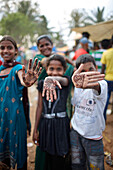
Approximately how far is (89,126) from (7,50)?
4.05 feet

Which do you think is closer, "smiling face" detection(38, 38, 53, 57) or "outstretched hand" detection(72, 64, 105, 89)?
"outstretched hand" detection(72, 64, 105, 89)

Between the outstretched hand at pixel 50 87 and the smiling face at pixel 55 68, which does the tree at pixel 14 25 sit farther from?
the outstretched hand at pixel 50 87

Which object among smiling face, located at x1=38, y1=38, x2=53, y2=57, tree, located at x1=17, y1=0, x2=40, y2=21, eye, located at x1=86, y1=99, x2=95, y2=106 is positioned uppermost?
tree, located at x1=17, y1=0, x2=40, y2=21

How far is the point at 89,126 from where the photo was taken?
4.30 ft

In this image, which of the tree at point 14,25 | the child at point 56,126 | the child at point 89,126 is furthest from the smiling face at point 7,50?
the tree at point 14,25

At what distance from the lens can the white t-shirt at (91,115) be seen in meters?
1.31

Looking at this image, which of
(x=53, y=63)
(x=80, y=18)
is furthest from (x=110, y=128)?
(x=80, y=18)

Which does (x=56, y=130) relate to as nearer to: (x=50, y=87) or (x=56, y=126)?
(x=56, y=126)

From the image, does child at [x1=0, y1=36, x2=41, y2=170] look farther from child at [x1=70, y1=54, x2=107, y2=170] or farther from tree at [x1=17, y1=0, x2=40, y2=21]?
tree at [x1=17, y1=0, x2=40, y2=21]

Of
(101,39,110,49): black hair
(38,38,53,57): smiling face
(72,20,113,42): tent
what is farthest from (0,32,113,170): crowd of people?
(101,39,110,49): black hair

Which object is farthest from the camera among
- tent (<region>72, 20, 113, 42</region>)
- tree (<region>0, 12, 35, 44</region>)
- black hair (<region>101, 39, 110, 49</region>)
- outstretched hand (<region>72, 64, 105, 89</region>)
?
tree (<region>0, 12, 35, 44</region>)

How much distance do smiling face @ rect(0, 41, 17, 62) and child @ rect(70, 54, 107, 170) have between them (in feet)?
2.63

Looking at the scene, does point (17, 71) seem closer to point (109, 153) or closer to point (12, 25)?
point (109, 153)

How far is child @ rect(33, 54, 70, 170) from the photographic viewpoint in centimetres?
141
